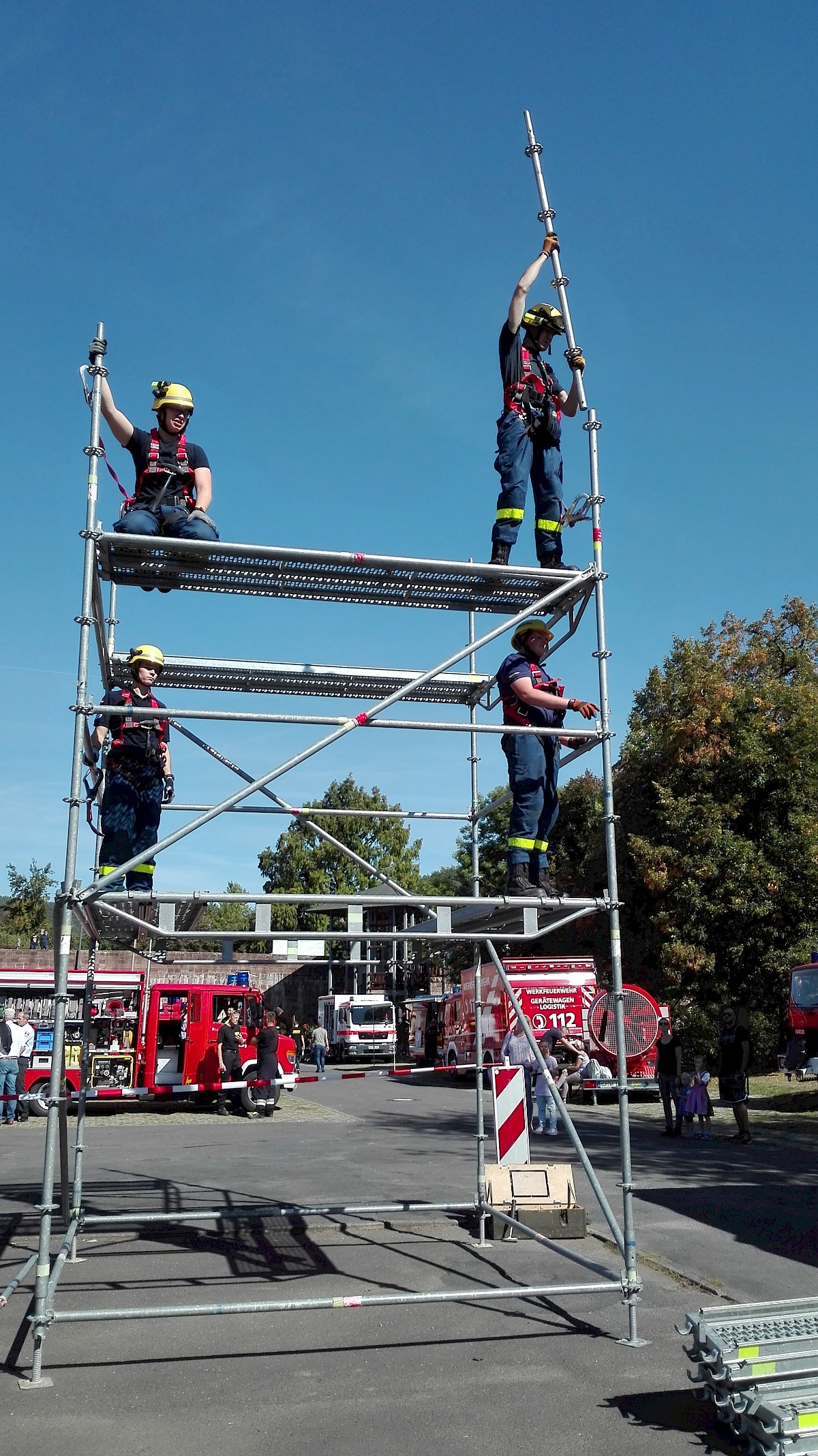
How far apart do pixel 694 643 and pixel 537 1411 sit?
29.4m

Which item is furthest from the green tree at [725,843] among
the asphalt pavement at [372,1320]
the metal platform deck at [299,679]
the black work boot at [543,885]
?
the black work boot at [543,885]

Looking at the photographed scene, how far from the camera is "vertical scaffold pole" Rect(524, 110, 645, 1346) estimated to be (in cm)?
600

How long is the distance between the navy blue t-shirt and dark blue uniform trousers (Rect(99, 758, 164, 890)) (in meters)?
1.76

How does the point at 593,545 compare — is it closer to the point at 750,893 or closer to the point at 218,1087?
the point at 218,1087

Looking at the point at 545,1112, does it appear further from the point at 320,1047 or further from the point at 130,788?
the point at 320,1047

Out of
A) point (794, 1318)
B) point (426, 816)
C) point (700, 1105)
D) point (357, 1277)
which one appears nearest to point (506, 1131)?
point (357, 1277)

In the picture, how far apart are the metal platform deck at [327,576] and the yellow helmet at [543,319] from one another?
2.07 meters

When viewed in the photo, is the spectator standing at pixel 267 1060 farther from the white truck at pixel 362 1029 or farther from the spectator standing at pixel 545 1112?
the white truck at pixel 362 1029

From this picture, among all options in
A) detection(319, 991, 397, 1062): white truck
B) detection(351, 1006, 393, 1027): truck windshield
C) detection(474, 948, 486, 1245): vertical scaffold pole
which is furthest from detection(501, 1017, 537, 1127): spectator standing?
detection(351, 1006, 393, 1027): truck windshield

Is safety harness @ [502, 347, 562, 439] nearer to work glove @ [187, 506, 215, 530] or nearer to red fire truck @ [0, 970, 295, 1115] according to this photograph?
work glove @ [187, 506, 215, 530]

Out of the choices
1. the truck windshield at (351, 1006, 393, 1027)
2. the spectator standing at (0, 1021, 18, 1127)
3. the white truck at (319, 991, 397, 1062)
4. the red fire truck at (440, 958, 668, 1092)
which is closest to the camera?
the spectator standing at (0, 1021, 18, 1127)

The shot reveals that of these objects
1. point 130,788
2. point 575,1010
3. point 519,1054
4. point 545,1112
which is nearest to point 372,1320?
point 130,788

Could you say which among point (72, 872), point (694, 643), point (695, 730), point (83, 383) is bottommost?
point (72, 872)

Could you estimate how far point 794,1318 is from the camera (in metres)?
5.06
